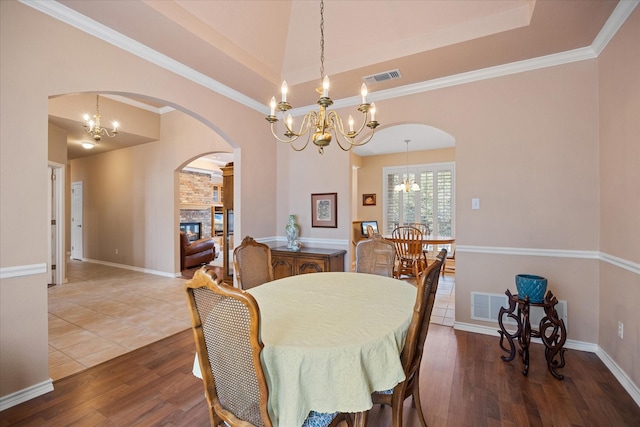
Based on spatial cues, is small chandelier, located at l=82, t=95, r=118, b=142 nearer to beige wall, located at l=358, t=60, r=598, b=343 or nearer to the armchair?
the armchair

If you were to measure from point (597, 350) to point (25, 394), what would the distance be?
14.6 ft

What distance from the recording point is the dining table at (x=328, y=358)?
1071 millimetres

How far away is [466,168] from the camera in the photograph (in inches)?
121

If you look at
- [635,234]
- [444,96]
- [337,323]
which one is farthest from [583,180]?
Answer: [337,323]

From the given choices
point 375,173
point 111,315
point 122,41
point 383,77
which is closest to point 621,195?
point 383,77

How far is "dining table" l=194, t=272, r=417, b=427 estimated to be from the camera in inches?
42.2

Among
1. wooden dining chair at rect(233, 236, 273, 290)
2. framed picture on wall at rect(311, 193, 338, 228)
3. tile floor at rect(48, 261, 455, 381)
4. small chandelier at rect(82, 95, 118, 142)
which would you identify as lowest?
tile floor at rect(48, 261, 455, 381)

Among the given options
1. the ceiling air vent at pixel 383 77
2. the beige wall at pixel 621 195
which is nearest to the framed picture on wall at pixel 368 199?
the ceiling air vent at pixel 383 77

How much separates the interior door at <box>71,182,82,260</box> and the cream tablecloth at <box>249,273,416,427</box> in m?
8.34

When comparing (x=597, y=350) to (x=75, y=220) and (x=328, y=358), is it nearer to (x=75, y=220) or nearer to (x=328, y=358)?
(x=328, y=358)

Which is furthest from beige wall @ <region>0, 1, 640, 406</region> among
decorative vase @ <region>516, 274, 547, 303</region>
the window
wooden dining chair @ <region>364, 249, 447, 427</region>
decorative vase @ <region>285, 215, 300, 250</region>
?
the window

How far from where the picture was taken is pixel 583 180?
8.51 feet

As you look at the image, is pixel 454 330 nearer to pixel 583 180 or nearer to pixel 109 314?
pixel 583 180

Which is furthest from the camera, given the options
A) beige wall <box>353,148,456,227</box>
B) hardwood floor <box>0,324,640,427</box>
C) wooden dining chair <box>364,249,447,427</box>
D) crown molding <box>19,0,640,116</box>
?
beige wall <box>353,148,456,227</box>
